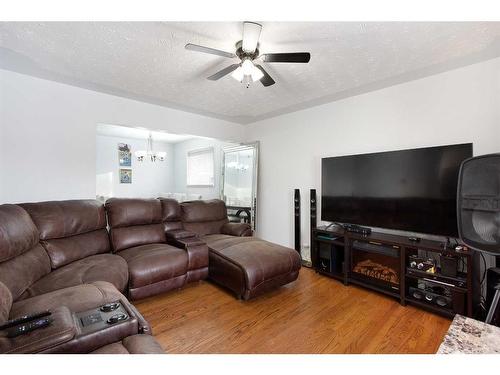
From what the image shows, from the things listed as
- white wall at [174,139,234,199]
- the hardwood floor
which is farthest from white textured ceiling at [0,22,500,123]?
the hardwood floor

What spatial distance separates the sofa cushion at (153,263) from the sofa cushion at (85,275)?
0.28ft

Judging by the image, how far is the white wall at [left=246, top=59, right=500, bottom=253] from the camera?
2223 mm

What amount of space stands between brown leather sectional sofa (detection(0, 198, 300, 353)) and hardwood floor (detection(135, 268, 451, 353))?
0.16 metres

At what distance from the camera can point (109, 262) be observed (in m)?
2.15

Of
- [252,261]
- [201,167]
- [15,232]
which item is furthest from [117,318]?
[201,167]

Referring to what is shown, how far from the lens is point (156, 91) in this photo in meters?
2.98

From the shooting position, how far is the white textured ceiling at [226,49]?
68.2 inches

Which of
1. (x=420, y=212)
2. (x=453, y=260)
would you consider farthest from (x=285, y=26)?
(x=453, y=260)

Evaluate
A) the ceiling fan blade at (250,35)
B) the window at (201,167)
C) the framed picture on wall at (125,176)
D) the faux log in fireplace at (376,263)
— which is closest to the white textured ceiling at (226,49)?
the ceiling fan blade at (250,35)

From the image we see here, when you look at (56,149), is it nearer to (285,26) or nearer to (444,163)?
(285,26)

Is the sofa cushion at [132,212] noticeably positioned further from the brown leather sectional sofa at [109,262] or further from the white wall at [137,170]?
the white wall at [137,170]

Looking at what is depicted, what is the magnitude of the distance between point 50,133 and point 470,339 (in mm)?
3995

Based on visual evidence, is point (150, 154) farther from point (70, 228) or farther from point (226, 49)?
point (226, 49)

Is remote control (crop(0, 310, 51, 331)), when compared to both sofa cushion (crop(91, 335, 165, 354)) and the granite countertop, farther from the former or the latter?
the granite countertop
